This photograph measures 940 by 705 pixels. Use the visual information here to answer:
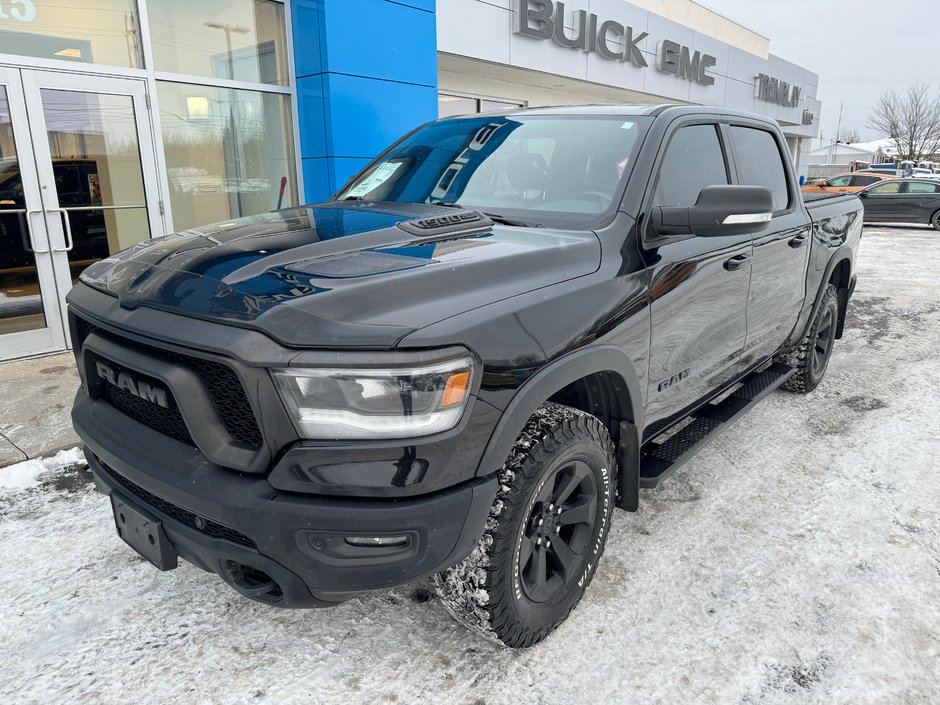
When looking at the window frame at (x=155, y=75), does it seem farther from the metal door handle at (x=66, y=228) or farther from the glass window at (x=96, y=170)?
the metal door handle at (x=66, y=228)

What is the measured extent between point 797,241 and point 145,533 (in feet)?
12.0

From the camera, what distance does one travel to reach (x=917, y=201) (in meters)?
18.2

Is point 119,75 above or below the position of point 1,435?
above

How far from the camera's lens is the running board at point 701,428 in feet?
9.27

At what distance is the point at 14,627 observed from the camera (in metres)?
2.41

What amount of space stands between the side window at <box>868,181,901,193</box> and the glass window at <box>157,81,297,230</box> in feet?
55.2

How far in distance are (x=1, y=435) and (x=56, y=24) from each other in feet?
Result: 12.6

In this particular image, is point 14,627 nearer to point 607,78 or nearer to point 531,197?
point 531,197

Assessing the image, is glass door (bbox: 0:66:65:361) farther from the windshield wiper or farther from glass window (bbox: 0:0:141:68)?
the windshield wiper

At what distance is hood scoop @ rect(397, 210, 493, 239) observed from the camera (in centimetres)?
235

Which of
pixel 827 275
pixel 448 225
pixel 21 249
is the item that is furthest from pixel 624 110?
pixel 21 249

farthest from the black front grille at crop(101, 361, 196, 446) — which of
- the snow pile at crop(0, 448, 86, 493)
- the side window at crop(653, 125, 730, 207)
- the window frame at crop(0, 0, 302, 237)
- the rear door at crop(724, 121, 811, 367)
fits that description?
the window frame at crop(0, 0, 302, 237)

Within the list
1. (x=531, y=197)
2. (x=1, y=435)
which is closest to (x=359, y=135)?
(x=1, y=435)

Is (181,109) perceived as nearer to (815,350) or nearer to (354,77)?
(354,77)
